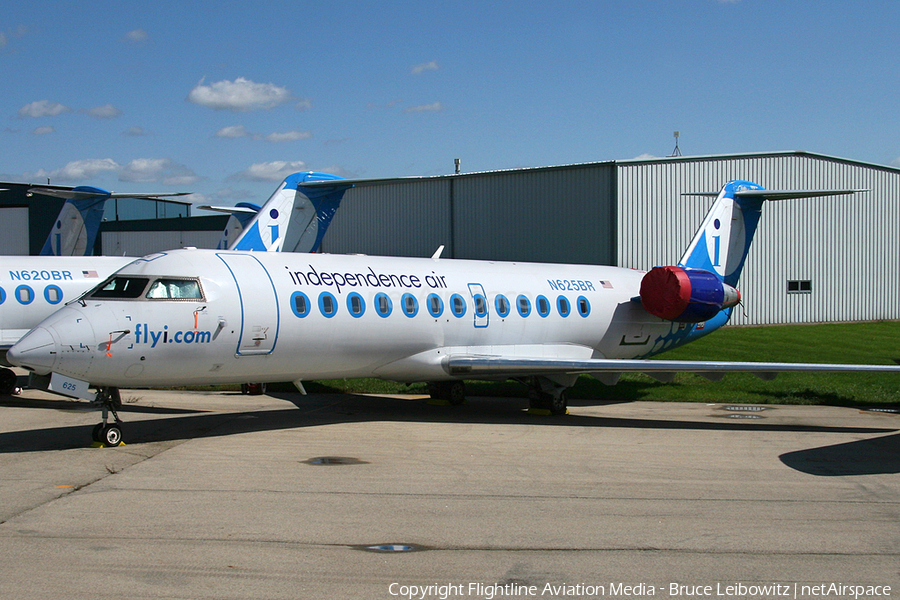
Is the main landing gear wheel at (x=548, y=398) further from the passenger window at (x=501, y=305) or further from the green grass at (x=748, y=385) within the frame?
the green grass at (x=748, y=385)

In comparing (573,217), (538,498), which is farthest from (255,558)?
(573,217)

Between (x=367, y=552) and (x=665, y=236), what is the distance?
26078 millimetres

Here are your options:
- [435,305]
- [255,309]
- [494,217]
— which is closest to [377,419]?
[435,305]

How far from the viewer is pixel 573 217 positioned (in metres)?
31.1

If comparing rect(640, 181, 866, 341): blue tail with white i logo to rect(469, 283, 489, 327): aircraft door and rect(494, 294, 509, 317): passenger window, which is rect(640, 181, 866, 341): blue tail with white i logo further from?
rect(469, 283, 489, 327): aircraft door

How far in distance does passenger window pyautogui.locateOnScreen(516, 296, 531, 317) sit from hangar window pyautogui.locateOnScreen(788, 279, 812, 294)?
836 inches

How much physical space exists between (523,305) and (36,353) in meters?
8.77

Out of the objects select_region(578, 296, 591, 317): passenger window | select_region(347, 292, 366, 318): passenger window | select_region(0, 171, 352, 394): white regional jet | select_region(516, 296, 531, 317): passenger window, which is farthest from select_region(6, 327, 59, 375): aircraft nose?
select_region(578, 296, 591, 317): passenger window

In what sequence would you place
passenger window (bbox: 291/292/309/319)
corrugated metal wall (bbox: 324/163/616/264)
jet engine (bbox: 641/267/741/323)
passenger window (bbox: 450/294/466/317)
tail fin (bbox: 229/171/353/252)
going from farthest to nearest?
corrugated metal wall (bbox: 324/163/616/264) < tail fin (bbox: 229/171/353/252) < jet engine (bbox: 641/267/741/323) < passenger window (bbox: 450/294/466/317) < passenger window (bbox: 291/292/309/319)

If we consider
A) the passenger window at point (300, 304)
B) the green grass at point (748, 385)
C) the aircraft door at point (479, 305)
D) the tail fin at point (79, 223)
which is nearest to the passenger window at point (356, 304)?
the passenger window at point (300, 304)

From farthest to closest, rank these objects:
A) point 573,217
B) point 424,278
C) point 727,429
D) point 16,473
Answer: point 573,217
point 424,278
point 727,429
point 16,473

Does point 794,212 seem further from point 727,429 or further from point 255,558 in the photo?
point 255,558

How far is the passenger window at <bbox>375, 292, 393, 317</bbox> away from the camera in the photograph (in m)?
14.1

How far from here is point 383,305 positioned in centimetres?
1416
